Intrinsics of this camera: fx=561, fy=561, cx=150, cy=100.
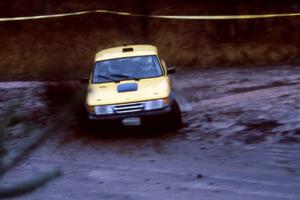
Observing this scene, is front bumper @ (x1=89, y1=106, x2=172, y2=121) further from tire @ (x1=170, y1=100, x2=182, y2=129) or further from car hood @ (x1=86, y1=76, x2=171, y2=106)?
car hood @ (x1=86, y1=76, x2=171, y2=106)

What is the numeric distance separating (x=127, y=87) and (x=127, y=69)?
833 mm

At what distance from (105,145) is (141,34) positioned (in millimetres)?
15518

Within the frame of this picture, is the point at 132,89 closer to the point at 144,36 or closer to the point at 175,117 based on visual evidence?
the point at 175,117

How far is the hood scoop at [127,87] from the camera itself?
10.9 m

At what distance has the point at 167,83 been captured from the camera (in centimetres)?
1127

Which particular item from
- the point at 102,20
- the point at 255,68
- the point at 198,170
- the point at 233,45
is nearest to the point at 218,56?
the point at 233,45

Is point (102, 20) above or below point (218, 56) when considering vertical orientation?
above

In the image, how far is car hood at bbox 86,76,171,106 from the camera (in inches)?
417

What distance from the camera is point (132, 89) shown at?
10922 mm

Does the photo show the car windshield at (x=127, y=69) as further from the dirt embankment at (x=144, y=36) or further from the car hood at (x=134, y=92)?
the dirt embankment at (x=144, y=36)

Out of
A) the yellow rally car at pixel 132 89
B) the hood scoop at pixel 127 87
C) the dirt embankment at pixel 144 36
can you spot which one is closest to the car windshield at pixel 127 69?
the yellow rally car at pixel 132 89

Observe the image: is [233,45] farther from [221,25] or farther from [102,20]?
[102,20]

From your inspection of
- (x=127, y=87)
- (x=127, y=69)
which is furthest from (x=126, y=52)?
(x=127, y=87)

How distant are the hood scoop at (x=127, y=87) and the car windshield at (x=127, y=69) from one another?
0.39 metres
